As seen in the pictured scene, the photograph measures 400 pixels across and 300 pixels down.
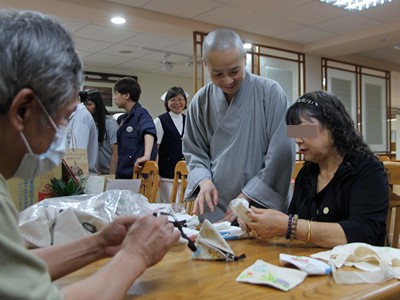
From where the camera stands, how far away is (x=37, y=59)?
0.60 meters

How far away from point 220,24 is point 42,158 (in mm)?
5083

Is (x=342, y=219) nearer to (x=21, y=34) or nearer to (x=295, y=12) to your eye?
(x=21, y=34)

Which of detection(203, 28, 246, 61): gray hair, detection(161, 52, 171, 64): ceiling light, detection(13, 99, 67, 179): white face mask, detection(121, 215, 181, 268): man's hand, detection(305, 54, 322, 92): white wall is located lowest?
detection(121, 215, 181, 268): man's hand

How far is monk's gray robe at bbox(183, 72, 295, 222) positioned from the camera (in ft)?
5.49

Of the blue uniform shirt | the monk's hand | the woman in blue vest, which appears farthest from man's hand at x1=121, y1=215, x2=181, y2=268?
the woman in blue vest

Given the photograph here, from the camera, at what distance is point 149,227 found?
2.77ft

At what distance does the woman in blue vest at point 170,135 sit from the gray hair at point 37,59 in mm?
3000

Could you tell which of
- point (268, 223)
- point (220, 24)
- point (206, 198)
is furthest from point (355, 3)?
point (268, 223)

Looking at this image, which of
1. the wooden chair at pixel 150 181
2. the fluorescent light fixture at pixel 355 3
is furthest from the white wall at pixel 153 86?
the wooden chair at pixel 150 181

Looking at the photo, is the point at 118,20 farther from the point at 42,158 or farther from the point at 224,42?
the point at 42,158

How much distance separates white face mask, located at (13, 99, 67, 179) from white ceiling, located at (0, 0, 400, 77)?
3.58 metres

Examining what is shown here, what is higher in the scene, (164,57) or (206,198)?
(164,57)

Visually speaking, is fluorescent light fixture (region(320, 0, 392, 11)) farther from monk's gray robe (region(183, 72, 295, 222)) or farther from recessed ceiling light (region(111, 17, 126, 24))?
monk's gray robe (region(183, 72, 295, 222))

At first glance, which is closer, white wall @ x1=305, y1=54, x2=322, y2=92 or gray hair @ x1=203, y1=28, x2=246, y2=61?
gray hair @ x1=203, y1=28, x2=246, y2=61
